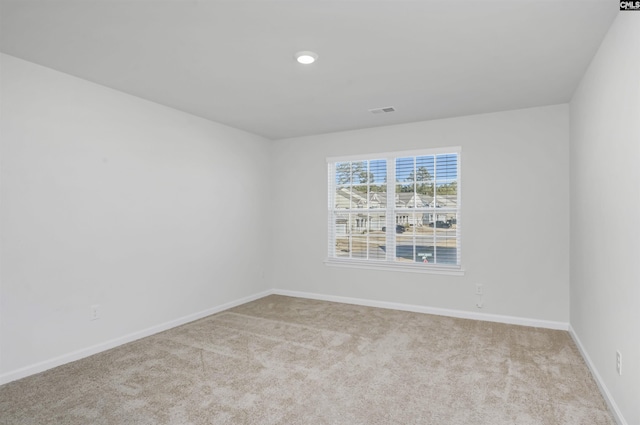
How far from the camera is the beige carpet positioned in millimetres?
2316

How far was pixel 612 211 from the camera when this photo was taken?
234 cm

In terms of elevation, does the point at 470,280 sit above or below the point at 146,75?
below

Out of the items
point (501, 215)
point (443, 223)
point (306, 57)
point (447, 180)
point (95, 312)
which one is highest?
point (306, 57)

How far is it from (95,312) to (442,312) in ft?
12.5

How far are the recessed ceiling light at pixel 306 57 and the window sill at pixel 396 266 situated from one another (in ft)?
9.77

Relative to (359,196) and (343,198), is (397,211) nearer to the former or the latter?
(359,196)

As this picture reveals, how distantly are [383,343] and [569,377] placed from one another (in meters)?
1.51

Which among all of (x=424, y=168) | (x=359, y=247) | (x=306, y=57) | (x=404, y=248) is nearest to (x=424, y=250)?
(x=404, y=248)

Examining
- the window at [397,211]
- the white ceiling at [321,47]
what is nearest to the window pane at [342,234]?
the window at [397,211]

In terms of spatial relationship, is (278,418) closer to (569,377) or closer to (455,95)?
(569,377)

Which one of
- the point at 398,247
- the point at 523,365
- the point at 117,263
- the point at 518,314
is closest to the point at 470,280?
the point at 518,314

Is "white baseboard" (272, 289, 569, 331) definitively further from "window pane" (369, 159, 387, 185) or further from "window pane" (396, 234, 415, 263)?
"window pane" (369, 159, 387, 185)

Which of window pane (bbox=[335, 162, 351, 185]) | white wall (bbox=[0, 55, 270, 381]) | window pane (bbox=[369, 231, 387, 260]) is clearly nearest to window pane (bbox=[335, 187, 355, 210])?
window pane (bbox=[335, 162, 351, 185])

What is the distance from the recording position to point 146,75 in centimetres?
318
